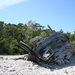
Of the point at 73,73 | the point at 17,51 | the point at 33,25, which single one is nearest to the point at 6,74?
the point at 73,73

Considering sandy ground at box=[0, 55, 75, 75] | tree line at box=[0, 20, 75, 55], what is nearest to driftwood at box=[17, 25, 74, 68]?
sandy ground at box=[0, 55, 75, 75]

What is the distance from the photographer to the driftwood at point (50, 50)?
6.07 meters

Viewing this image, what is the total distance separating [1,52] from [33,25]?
17.2 metres

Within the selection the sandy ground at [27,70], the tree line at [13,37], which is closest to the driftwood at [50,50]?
the sandy ground at [27,70]

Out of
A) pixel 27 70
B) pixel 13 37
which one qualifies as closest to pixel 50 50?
pixel 27 70

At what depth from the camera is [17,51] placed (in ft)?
58.3

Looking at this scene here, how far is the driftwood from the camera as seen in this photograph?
19.9ft

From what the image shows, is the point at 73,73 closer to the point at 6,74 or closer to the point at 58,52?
the point at 58,52

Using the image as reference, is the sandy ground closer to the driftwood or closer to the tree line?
the driftwood

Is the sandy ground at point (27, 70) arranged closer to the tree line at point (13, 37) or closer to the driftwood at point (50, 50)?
the driftwood at point (50, 50)

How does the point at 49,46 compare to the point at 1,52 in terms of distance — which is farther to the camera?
the point at 1,52

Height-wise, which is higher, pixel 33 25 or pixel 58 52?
pixel 33 25

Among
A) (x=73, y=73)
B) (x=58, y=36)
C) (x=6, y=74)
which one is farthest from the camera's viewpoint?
(x=58, y=36)

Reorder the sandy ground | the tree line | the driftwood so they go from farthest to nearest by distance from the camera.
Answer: the tree line
the driftwood
the sandy ground
